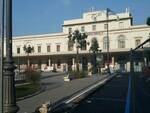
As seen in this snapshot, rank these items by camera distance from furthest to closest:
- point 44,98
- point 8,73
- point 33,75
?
point 33,75
point 44,98
point 8,73

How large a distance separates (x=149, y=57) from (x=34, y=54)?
95.5 m

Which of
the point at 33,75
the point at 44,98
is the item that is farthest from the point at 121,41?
the point at 44,98

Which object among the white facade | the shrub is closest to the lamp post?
the shrub

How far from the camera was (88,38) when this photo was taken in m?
99.1

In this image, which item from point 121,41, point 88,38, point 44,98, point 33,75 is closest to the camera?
point 44,98

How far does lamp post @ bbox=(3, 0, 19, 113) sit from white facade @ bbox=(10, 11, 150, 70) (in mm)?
79863

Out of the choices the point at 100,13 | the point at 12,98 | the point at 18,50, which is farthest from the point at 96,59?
the point at 12,98

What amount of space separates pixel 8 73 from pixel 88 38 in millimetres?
89667

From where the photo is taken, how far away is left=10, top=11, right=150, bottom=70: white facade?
91625 millimetres

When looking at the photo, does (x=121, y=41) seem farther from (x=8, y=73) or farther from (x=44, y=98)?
(x=8, y=73)

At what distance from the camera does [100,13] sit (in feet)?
333

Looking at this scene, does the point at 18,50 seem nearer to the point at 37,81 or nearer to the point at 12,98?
the point at 37,81

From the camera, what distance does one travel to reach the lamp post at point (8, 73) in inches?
377

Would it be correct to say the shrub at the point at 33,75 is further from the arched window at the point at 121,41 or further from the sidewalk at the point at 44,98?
the arched window at the point at 121,41
